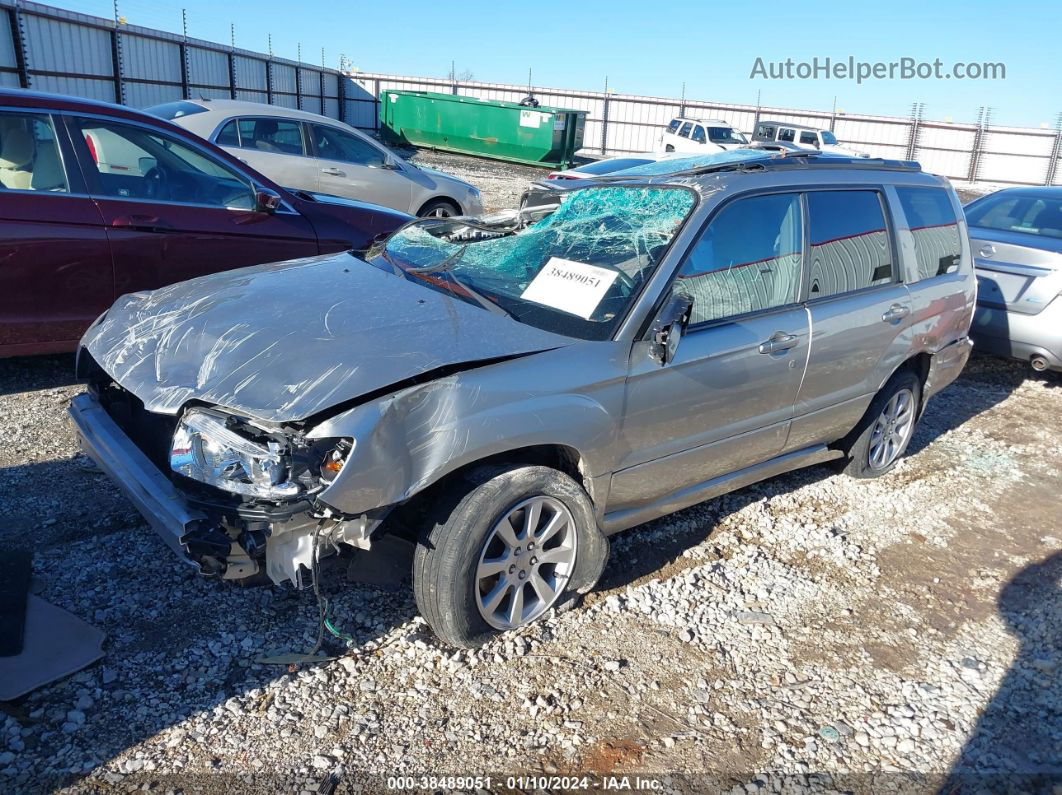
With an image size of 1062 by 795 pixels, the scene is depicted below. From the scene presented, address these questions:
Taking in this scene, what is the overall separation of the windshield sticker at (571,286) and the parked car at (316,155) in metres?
6.67

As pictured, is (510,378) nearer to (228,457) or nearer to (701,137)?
(228,457)

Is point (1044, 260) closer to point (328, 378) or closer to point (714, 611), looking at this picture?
point (714, 611)

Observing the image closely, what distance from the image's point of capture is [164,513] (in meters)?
2.68

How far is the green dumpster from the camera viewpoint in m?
24.2

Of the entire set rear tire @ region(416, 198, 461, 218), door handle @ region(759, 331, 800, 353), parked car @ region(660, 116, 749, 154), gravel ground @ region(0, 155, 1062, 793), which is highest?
parked car @ region(660, 116, 749, 154)

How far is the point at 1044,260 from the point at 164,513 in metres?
6.99

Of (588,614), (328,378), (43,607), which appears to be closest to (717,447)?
(588,614)

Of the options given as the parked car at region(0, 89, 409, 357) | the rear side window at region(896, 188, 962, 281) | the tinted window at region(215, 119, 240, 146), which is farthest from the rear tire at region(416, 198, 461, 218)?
the rear side window at region(896, 188, 962, 281)

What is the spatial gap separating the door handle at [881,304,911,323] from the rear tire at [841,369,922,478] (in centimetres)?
46

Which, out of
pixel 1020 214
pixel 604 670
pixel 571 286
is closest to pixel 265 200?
pixel 571 286

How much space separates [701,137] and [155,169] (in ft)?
65.1

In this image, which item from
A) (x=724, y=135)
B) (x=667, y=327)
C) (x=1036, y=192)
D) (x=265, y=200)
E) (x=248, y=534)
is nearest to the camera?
(x=248, y=534)

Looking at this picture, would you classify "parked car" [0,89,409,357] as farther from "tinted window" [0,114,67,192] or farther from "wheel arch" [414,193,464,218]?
"wheel arch" [414,193,464,218]

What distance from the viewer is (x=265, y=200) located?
5504 millimetres
